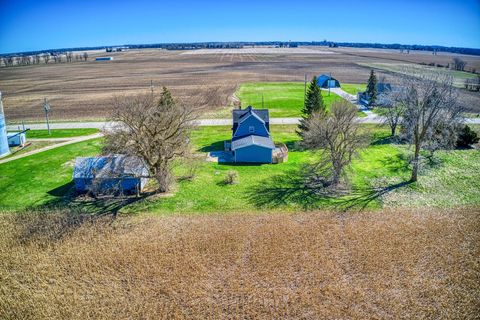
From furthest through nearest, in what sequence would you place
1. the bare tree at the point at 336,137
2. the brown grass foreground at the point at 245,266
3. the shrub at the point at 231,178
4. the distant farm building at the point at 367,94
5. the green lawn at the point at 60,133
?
the distant farm building at the point at 367,94 → the green lawn at the point at 60,133 → the shrub at the point at 231,178 → the bare tree at the point at 336,137 → the brown grass foreground at the point at 245,266

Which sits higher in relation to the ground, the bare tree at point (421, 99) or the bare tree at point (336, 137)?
the bare tree at point (421, 99)

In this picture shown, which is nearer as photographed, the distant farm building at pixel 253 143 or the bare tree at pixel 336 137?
the bare tree at pixel 336 137

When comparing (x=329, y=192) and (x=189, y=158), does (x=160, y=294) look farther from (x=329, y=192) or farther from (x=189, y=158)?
(x=329, y=192)

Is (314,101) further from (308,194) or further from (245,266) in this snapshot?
(245,266)

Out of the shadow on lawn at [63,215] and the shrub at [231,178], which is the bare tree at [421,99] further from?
the shadow on lawn at [63,215]

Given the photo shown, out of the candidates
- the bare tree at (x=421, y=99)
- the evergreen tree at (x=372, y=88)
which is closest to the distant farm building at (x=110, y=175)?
the bare tree at (x=421, y=99)

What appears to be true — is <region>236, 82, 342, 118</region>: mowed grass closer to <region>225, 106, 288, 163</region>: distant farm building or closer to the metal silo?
<region>225, 106, 288, 163</region>: distant farm building

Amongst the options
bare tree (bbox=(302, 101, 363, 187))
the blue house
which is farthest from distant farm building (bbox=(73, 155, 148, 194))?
bare tree (bbox=(302, 101, 363, 187))
